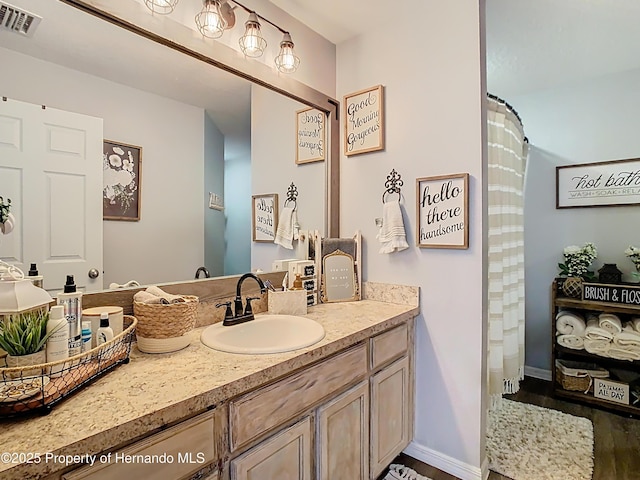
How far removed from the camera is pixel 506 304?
7.18 ft

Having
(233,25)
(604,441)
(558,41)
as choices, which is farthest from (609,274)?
(233,25)

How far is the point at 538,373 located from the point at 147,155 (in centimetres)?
338

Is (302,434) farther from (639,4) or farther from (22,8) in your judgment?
(639,4)

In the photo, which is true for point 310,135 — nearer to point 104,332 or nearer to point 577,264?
point 104,332

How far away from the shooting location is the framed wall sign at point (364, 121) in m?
2.00

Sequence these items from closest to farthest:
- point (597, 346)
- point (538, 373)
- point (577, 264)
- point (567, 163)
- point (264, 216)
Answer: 1. point (264, 216)
2. point (597, 346)
3. point (577, 264)
4. point (567, 163)
5. point (538, 373)

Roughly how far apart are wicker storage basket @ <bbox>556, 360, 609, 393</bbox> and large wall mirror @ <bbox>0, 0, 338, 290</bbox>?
7.54 ft

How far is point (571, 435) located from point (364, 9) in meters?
2.76

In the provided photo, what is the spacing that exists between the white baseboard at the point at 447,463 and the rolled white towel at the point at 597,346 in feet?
4.18

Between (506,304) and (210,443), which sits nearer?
(210,443)

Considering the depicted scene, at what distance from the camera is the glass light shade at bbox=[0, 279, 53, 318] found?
88cm

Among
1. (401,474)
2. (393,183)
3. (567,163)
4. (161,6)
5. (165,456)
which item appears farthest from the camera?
(567,163)

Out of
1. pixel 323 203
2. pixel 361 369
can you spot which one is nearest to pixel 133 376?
pixel 361 369

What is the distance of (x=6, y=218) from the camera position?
106cm
